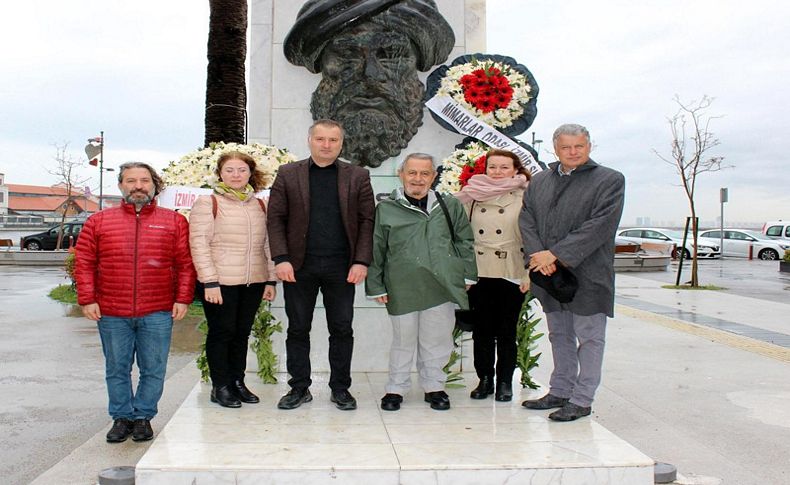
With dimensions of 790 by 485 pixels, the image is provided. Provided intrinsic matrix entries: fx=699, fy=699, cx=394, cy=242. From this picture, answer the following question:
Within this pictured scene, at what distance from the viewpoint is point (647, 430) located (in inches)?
184

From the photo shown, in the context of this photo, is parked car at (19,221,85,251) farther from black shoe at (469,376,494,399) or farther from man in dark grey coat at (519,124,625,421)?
man in dark grey coat at (519,124,625,421)

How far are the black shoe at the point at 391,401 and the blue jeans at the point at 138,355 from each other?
4.52 ft

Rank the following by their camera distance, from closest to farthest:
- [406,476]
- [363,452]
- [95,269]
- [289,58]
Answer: [406,476] → [363,452] → [95,269] → [289,58]

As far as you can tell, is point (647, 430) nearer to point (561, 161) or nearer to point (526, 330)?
point (526, 330)

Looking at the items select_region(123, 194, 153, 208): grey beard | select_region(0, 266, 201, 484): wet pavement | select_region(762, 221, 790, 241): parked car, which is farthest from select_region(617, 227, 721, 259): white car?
select_region(123, 194, 153, 208): grey beard

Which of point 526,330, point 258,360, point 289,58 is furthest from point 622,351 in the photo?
point 289,58

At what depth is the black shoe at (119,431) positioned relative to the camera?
13.8 feet

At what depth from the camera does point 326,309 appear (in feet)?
14.5

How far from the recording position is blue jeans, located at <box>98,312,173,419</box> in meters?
4.11

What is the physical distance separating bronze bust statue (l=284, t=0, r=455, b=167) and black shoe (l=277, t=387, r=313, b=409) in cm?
203

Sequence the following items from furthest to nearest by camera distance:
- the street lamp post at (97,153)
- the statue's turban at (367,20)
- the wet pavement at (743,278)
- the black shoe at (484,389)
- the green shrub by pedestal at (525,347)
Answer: the street lamp post at (97,153) → the wet pavement at (743,278) → the statue's turban at (367,20) → the green shrub by pedestal at (525,347) → the black shoe at (484,389)

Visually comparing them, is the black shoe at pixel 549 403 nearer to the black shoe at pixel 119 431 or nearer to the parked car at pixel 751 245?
the black shoe at pixel 119 431

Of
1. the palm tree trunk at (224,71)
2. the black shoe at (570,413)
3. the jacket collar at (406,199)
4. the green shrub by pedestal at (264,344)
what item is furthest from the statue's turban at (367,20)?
the palm tree trunk at (224,71)

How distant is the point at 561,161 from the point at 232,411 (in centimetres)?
255
